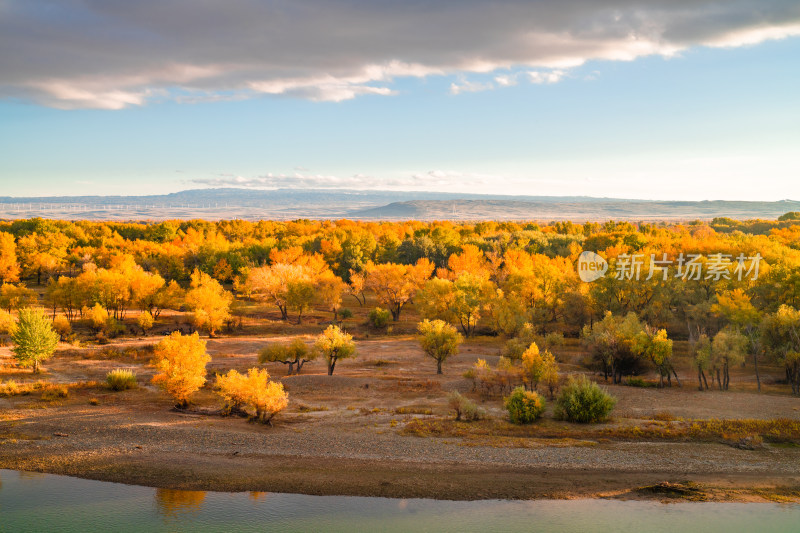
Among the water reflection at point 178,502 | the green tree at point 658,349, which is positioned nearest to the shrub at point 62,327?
the water reflection at point 178,502

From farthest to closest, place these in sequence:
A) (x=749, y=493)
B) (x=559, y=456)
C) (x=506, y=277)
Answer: (x=506, y=277), (x=559, y=456), (x=749, y=493)

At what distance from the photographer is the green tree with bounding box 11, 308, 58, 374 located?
4872cm

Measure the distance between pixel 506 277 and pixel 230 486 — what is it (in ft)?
204

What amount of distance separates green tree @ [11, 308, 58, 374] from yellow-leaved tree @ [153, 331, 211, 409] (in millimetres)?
16292

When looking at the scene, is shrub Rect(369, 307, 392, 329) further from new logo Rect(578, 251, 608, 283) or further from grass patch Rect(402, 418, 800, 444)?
grass patch Rect(402, 418, 800, 444)

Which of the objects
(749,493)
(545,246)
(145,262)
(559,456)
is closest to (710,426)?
(749,493)

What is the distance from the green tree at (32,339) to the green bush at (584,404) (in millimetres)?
46378

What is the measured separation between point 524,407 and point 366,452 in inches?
473

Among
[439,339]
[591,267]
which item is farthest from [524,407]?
[591,267]

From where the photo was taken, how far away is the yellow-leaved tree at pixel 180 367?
4034cm

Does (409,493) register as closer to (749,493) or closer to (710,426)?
(749,493)

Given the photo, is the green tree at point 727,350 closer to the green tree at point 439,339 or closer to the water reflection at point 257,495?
the green tree at point 439,339

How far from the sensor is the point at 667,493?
95.5ft

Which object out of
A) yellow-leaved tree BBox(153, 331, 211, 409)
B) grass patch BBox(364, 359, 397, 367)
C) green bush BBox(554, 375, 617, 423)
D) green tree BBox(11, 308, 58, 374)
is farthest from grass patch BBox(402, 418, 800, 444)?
green tree BBox(11, 308, 58, 374)
